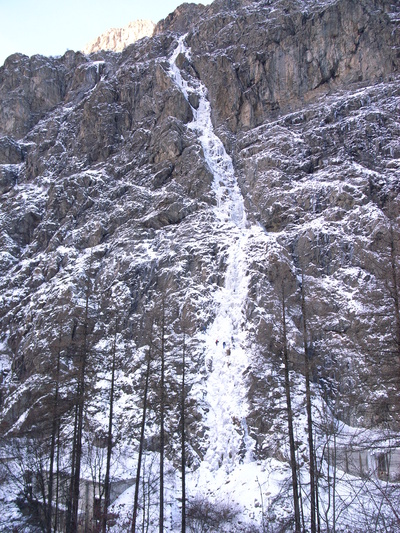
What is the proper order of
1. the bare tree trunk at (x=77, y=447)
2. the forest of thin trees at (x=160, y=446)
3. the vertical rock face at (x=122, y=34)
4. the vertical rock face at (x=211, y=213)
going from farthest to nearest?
the vertical rock face at (x=122, y=34), the vertical rock face at (x=211, y=213), the bare tree trunk at (x=77, y=447), the forest of thin trees at (x=160, y=446)

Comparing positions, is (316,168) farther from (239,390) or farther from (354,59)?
A: (239,390)

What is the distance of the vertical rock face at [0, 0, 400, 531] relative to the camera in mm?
28170

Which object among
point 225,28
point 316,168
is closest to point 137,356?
point 316,168

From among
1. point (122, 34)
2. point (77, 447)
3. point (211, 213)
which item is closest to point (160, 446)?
point (77, 447)

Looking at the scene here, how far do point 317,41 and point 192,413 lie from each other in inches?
2072

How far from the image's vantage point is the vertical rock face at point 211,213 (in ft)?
92.4

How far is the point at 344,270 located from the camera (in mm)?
36969

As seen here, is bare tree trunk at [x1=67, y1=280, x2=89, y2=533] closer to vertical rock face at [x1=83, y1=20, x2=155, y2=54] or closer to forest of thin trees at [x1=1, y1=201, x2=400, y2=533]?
forest of thin trees at [x1=1, y1=201, x2=400, y2=533]

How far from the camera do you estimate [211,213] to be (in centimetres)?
4756

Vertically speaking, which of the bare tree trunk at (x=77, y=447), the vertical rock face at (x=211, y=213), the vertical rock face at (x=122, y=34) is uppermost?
the vertical rock face at (x=122, y=34)

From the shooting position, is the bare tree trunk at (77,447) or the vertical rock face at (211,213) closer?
the bare tree trunk at (77,447)

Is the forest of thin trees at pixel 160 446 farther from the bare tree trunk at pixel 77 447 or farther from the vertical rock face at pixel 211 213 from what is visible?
the vertical rock face at pixel 211 213

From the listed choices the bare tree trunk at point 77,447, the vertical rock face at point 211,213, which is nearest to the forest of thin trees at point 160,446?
the bare tree trunk at point 77,447

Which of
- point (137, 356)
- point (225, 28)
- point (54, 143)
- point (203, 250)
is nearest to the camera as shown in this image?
point (137, 356)
